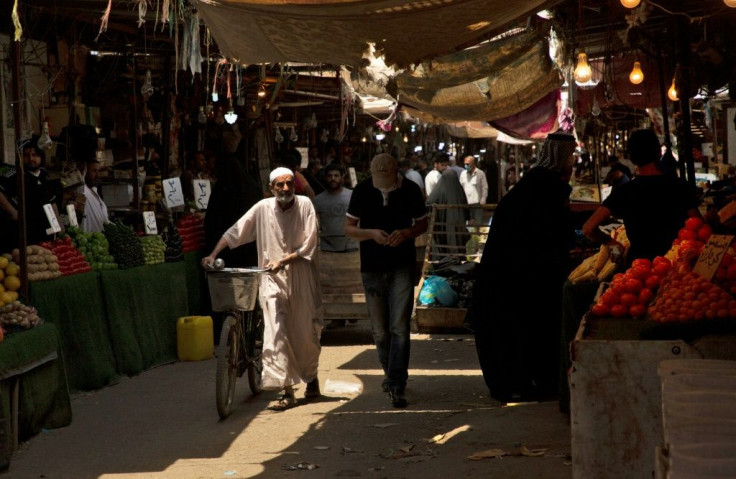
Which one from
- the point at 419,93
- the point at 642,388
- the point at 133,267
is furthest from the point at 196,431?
the point at 419,93

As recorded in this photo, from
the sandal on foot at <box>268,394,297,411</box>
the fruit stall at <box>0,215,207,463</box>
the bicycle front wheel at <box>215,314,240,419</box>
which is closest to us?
the fruit stall at <box>0,215,207,463</box>

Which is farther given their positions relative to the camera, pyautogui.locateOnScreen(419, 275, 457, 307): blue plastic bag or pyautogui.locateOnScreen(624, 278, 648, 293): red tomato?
pyautogui.locateOnScreen(419, 275, 457, 307): blue plastic bag

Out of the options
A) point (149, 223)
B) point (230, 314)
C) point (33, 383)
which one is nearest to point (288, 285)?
point (230, 314)

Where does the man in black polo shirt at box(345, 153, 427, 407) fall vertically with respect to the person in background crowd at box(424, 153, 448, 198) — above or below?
below

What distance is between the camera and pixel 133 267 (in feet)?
37.4

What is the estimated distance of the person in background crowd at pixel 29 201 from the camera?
34.5ft

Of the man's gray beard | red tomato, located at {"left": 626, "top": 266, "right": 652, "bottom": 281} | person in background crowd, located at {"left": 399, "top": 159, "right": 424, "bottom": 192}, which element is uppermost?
person in background crowd, located at {"left": 399, "top": 159, "right": 424, "bottom": 192}

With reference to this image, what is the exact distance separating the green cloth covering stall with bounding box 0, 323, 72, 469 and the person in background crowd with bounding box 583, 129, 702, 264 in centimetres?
415

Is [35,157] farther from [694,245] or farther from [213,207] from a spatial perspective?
[694,245]

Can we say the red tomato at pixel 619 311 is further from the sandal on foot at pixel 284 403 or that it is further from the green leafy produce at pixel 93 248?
the green leafy produce at pixel 93 248

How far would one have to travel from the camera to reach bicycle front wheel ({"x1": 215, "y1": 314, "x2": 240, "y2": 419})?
342 inches

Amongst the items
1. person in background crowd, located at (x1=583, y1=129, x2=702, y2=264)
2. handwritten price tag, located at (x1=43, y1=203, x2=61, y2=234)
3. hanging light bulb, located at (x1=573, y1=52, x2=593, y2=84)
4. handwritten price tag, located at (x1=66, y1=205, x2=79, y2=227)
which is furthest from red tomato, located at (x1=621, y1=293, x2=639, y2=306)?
hanging light bulb, located at (x1=573, y1=52, x2=593, y2=84)

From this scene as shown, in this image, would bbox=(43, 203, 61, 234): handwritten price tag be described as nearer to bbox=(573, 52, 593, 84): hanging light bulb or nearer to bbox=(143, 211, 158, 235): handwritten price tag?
bbox=(143, 211, 158, 235): handwritten price tag

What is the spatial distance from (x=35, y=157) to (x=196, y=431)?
4.22 m
